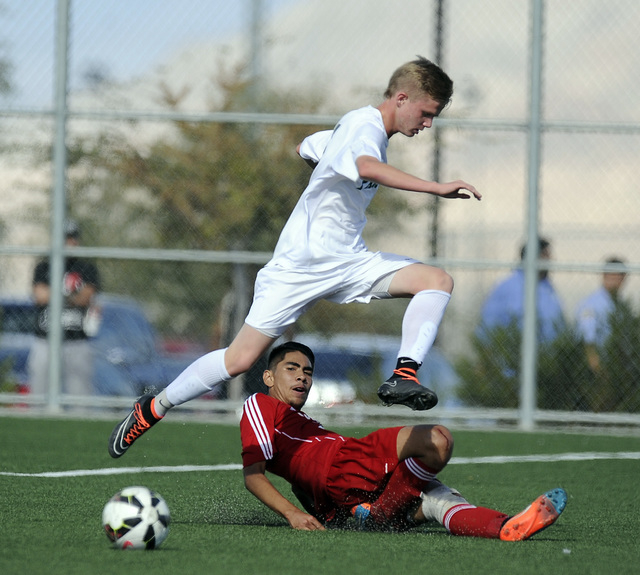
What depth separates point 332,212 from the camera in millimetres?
5145

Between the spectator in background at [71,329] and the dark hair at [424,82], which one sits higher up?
the dark hair at [424,82]

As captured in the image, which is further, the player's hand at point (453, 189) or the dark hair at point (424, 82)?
the dark hair at point (424, 82)

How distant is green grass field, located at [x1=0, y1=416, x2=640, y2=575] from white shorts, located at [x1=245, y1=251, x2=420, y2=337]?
2.92 ft

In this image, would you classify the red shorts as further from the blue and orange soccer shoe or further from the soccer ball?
the soccer ball

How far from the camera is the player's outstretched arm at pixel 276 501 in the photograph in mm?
4391

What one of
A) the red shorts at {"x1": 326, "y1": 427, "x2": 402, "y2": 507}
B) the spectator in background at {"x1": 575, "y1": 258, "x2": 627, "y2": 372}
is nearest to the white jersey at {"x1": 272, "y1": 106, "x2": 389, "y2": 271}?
the red shorts at {"x1": 326, "y1": 427, "x2": 402, "y2": 507}

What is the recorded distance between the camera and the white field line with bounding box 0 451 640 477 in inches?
240

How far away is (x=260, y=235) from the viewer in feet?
31.8

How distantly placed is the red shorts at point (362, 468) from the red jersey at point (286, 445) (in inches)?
1.6

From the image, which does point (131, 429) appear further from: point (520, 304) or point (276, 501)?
point (520, 304)

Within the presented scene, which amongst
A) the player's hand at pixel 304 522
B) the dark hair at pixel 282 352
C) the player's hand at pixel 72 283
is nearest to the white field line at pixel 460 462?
the dark hair at pixel 282 352

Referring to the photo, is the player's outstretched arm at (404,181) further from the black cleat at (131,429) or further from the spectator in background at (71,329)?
the spectator in background at (71,329)

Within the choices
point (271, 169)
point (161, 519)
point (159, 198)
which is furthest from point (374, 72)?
point (161, 519)

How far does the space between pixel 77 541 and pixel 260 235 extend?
19.4 ft
